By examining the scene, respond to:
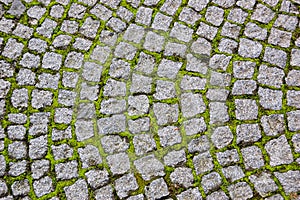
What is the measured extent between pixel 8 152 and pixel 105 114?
3.05ft

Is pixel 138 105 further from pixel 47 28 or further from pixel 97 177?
pixel 47 28

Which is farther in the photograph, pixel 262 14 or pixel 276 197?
pixel 262 14

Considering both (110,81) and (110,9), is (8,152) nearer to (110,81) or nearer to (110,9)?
(110,81)

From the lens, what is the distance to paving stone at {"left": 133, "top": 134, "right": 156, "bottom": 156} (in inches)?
160

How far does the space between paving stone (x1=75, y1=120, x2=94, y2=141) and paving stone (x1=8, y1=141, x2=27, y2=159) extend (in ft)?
1.60

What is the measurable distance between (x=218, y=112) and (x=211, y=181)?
2.13ft

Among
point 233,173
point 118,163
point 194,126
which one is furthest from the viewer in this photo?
point 194,126

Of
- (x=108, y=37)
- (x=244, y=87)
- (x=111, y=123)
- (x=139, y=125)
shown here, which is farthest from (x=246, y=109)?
(x=108, y=37)

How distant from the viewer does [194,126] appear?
413 cm

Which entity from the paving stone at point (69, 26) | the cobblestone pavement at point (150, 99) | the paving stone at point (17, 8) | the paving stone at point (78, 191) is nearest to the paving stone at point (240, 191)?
the cobblestone pavement at point (150, 99)

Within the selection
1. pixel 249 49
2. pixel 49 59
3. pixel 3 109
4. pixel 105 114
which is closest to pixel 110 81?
pixel 105 114

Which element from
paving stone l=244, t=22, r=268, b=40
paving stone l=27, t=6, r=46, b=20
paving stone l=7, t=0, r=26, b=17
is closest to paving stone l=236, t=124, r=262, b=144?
paving stone l=244, t=22, r=268, b=40

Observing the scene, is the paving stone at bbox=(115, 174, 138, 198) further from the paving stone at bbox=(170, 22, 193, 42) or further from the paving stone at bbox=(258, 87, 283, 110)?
the paving stone at bbox=(170, 22, 193, 42)

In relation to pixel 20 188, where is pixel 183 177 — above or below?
above
